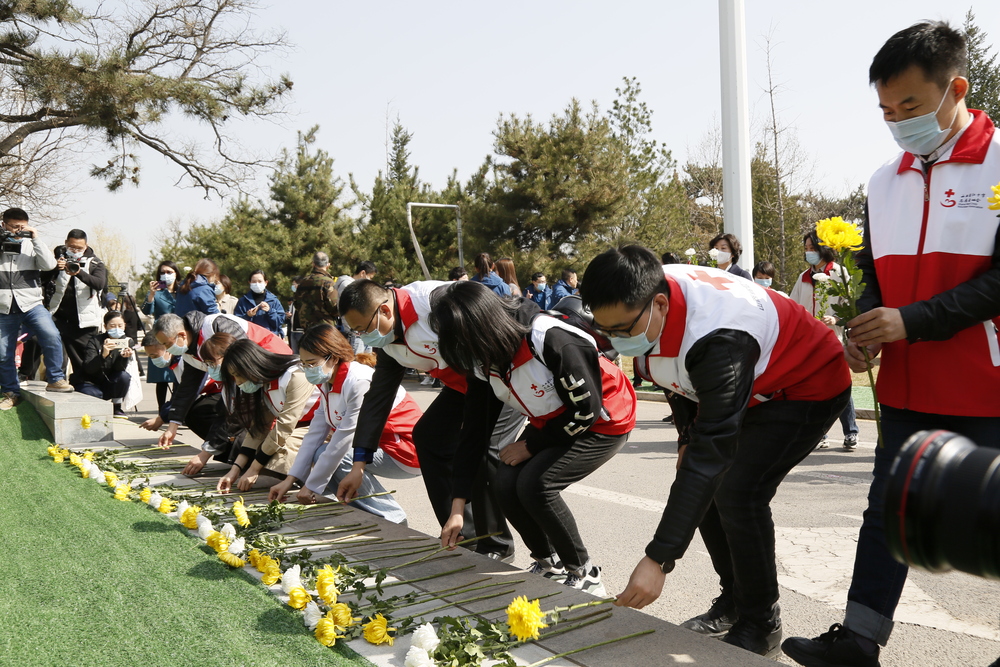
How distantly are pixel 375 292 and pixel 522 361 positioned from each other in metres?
0.89

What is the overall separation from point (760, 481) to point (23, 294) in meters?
7.96

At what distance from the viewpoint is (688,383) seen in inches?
102

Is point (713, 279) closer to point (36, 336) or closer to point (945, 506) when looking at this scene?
point (945, 506)

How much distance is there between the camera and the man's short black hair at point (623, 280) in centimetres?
243

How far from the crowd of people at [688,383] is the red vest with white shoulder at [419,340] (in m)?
0.01

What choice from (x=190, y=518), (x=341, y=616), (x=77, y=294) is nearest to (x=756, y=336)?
(x=341, y=616)

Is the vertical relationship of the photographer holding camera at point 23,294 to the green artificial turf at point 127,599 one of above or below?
above

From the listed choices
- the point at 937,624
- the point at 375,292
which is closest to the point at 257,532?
the point at 375,292

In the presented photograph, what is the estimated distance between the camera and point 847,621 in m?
2.44

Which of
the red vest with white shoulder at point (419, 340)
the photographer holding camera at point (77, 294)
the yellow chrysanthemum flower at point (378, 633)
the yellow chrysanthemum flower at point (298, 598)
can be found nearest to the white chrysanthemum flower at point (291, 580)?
the yellow chrysanthemum flower at point (298, 598)

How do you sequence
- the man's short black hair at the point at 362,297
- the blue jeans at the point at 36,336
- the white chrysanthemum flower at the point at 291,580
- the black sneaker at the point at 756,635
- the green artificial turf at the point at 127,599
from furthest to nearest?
the blue jeans at the point at 36,336 < the man's short black hair at the point at 362,297 < the white chrysanthemum flower at the point at 291,580 < the green artificial turf at the point at 127,599 < the black sneaker at the point at 756,635

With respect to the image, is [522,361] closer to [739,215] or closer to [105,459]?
[105,459]

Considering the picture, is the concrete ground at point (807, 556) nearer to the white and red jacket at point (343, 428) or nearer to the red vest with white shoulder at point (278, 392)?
the white and red jacket at point (343, 428)

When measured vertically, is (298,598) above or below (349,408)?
below
